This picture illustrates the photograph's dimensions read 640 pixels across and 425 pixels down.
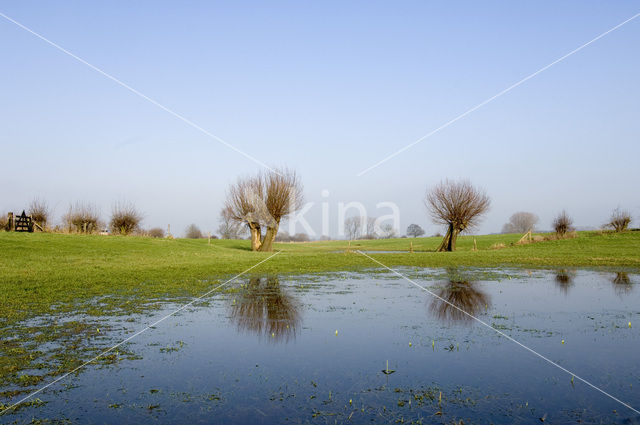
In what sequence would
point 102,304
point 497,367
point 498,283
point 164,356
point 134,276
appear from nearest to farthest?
point 497,367
point 164,356
point 102,304
point 498,283
point 134,276

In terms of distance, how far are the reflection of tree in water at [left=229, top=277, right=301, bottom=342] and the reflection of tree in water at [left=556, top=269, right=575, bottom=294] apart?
9.52 meters

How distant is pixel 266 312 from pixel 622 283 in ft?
48.0

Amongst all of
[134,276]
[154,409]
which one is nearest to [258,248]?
[134,276]

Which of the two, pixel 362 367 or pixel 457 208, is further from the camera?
pixel 457 208

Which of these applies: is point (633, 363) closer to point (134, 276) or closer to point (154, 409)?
point (154, 409)

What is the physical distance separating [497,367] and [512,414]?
1.79m

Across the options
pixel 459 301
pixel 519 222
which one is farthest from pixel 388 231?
pixel 459 301

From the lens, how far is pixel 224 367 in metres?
6.86

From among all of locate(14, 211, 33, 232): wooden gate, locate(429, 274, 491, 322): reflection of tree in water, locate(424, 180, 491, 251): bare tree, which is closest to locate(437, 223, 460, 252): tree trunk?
locate(424, 180, 491, 251): bare tree

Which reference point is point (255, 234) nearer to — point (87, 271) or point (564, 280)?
point (87, 271)

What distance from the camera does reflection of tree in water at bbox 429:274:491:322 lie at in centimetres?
1106

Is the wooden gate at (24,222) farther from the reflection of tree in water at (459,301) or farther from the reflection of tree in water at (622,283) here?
the reflection of tree in water at (622,283)

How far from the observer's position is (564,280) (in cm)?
1958

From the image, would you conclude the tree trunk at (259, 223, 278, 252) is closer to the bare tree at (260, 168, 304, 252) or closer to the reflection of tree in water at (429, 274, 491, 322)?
the bare tree at (260, 168, 304, 252)
